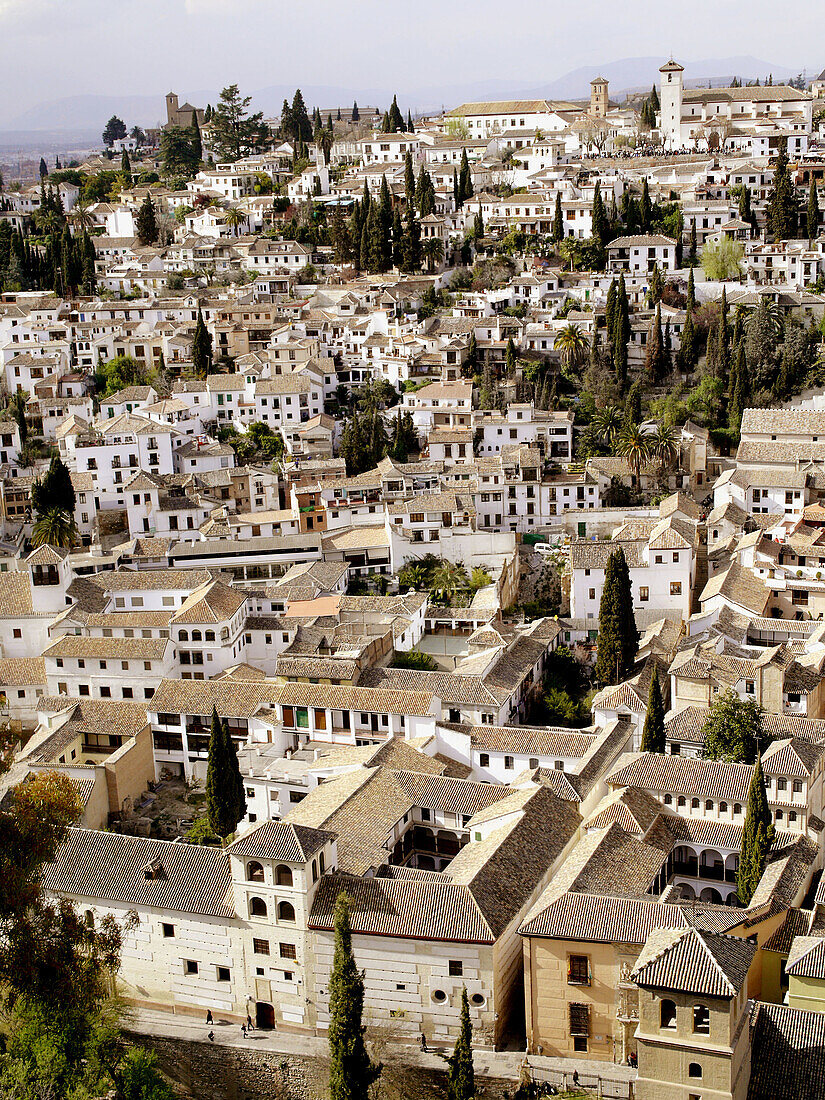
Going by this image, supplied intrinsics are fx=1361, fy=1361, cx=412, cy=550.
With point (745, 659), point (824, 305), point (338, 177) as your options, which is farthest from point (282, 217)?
point (745, 659)

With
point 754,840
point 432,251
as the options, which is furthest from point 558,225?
point 754,840

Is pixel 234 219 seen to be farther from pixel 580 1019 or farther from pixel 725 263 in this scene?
pixel 580 1019

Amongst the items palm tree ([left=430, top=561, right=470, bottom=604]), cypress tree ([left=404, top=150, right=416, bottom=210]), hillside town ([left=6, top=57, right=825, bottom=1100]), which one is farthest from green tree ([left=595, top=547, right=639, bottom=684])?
cypress tree ([left=404, top=150, right=416, bottom=210])

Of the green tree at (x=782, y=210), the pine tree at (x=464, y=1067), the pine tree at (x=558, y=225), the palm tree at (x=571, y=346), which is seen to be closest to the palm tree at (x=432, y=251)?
the pine tree at (x=558, y=225)

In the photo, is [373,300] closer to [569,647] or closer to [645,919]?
[569,647]

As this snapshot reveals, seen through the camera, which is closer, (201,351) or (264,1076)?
(264,1076)

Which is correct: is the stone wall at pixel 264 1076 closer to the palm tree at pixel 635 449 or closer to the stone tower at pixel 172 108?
the palm tree at pixel 635 449
